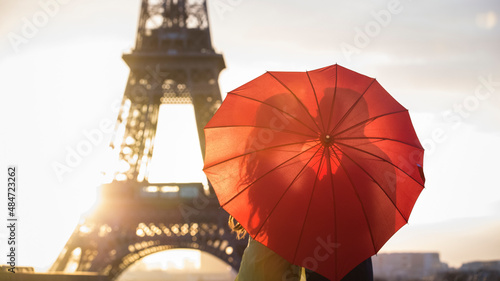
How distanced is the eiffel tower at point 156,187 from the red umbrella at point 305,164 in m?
24.7

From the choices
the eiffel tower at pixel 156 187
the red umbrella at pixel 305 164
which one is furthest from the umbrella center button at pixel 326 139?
the eiffel tower at pixel 156 187

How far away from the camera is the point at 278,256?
468 cm

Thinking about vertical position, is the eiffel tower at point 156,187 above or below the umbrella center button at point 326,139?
above

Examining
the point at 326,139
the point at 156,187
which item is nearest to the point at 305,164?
the point at 326,139

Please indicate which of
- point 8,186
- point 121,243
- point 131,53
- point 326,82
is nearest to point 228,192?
point 326,82

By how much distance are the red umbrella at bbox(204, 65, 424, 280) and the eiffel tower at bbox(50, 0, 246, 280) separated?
24712 mm

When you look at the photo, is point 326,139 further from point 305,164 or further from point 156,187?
point 156,187

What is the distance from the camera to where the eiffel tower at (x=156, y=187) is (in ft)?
95.8

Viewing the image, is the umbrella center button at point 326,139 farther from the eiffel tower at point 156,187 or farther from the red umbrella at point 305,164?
the eiffel tower at point 156,187

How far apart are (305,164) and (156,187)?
2672 centimetres

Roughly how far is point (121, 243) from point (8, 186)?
1624 centimetres

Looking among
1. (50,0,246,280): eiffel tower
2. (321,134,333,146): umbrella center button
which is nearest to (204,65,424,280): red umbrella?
(321,134,333,146): umbrella center button

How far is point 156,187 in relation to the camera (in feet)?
101

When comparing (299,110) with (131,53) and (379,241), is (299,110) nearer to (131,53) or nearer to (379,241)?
(379,241)
